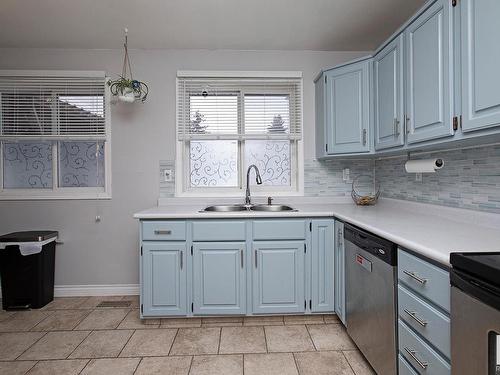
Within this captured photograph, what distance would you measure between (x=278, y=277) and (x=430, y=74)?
1.73m

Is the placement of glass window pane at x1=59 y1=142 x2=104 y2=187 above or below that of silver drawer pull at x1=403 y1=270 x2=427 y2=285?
above

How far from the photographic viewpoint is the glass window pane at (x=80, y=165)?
3072mm

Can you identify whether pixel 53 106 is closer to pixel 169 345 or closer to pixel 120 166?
pixel 120 166

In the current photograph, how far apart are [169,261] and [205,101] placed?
1.63 meters

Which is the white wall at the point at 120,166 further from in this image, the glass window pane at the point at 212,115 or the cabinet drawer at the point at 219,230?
the cabinet drawer at the point at 219,230

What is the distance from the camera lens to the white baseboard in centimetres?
302

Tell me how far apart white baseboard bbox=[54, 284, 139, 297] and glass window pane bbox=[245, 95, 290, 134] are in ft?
6.57

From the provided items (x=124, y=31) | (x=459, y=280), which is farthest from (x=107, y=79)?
(x=459, y=280)

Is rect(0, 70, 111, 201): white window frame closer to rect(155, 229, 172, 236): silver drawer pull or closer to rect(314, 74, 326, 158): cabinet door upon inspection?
rect(155, 229, 172, 236): silver drawer pull

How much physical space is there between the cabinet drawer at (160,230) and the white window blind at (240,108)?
3.29ft

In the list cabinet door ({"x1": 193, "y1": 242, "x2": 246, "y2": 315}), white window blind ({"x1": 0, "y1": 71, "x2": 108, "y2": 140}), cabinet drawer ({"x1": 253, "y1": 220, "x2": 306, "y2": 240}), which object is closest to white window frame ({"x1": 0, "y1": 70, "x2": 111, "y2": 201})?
white window blind ({"x1": 0, "y1": 71, "x2": 108, "y2": 140})

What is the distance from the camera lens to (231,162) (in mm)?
3127

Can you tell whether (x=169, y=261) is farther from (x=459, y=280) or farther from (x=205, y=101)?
(x=459, y=280)

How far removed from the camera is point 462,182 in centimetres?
191
